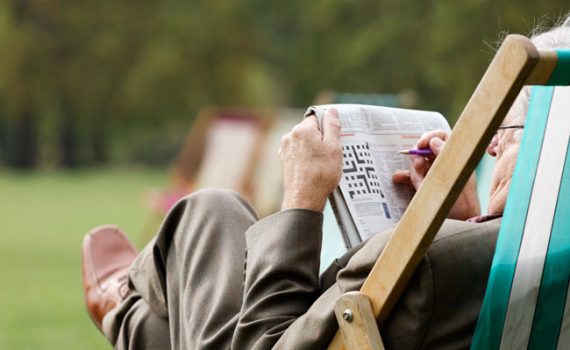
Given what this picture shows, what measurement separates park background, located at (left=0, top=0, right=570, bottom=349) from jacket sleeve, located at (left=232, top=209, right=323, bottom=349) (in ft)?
35.9

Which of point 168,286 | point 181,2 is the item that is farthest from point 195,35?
point 168,286

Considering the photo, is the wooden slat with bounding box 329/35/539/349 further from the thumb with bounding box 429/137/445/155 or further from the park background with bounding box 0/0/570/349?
the park background with bounding box 0/0/570/349

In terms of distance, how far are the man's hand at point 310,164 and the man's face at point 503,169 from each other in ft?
1.16

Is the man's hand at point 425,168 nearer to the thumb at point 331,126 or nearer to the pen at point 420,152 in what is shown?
the pen at point 420,152

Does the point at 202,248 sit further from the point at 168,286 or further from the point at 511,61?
the point at 511,61

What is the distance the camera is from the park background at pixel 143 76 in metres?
19.7

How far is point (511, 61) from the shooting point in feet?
5.77

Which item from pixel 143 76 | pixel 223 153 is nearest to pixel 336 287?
pixel 223 153

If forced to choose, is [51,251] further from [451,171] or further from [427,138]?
[451,171]

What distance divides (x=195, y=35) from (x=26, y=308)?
1067 inches

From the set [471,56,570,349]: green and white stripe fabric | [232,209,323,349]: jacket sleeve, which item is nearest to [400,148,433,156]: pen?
[232,209,323,349]: jacket sleeve

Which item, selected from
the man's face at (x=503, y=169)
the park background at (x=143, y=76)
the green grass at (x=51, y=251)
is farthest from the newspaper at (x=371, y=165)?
the park background at (x=143, y=76)

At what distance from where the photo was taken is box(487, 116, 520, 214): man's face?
228 centimetres

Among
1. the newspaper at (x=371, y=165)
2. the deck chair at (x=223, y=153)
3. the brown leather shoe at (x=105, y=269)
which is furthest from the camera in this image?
the deck chair at (x=223, y=153)
